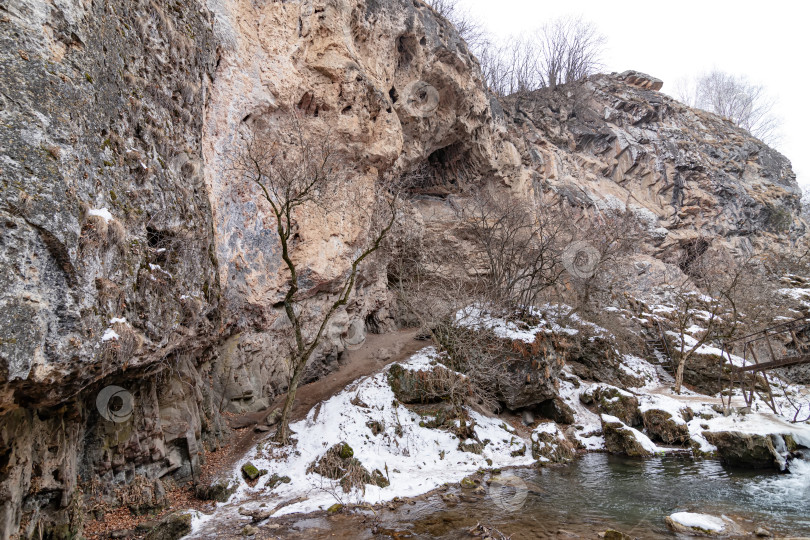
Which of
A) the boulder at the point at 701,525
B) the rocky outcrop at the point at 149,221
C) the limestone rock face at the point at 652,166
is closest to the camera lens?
the rocky outcrop at the point at 149,221

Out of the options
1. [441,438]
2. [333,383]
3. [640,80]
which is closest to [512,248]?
[441,438]

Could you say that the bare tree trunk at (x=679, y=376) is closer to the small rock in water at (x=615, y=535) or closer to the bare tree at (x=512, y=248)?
the bare tree at (x=512, y=248)

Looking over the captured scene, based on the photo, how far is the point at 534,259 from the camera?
17.2 m

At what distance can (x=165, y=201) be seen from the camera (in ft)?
22.0

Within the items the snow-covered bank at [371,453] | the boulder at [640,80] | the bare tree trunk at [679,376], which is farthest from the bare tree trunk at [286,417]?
the boulder at [640,80]

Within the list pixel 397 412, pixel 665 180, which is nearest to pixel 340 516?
pixel 397 412

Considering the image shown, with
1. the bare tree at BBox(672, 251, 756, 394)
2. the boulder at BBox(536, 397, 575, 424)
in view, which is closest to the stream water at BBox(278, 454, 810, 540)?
the boulder at BBox(536, 397, 575, 424)

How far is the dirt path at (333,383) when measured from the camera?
9406 mm

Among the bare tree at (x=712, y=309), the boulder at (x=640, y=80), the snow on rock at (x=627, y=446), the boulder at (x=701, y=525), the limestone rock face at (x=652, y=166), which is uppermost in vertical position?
the boulder at (x=640, y=80)

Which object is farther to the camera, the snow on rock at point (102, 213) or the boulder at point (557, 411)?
the boulder at point (557, 411)

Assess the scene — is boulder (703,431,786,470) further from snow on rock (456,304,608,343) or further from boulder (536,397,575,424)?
snow on rock (456,304,608,343)

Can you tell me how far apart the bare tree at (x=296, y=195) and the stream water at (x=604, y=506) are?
362cm

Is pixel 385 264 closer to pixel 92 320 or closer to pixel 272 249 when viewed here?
pixel 272 249

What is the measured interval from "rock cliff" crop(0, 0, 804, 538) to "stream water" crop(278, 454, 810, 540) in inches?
141
